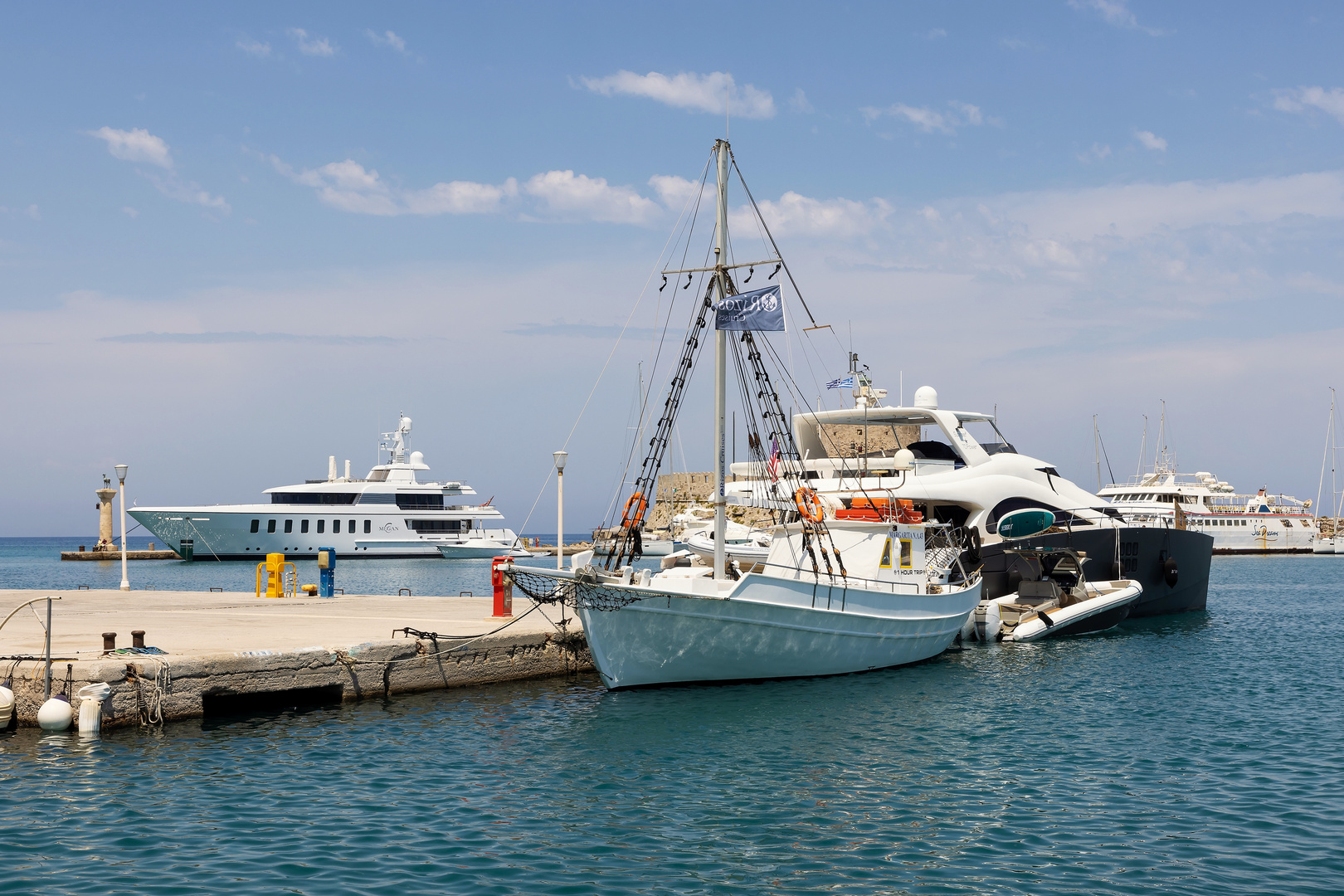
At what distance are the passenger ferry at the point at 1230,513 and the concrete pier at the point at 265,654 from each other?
73289 mm

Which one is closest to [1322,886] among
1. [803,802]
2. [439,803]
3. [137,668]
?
[803,802]

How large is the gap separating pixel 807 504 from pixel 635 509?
10.6 feet

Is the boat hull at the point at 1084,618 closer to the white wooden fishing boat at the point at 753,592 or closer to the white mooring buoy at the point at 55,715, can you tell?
the white wooden fishing boat at the point at 753,592

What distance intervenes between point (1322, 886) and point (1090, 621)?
1996 centimetres

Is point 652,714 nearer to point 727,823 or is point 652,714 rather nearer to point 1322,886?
point 727,823

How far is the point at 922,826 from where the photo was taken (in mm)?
10664

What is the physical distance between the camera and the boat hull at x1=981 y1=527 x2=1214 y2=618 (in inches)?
1161

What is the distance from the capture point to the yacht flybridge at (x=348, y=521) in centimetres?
7025

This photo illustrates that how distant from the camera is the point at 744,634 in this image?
17.8 meters

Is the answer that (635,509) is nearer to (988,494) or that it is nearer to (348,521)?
(988,494)

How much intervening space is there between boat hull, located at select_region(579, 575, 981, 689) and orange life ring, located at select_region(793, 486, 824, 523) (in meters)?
1.36

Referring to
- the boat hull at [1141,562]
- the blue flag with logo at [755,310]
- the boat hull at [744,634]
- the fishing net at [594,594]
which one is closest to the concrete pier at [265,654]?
the fishing net at [594,594]

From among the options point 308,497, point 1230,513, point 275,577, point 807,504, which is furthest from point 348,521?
point 1230,513

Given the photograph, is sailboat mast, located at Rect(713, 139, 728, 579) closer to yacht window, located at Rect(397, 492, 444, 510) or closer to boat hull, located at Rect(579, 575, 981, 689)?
boat hull, located at Rect(579, 575, 981, 689)
